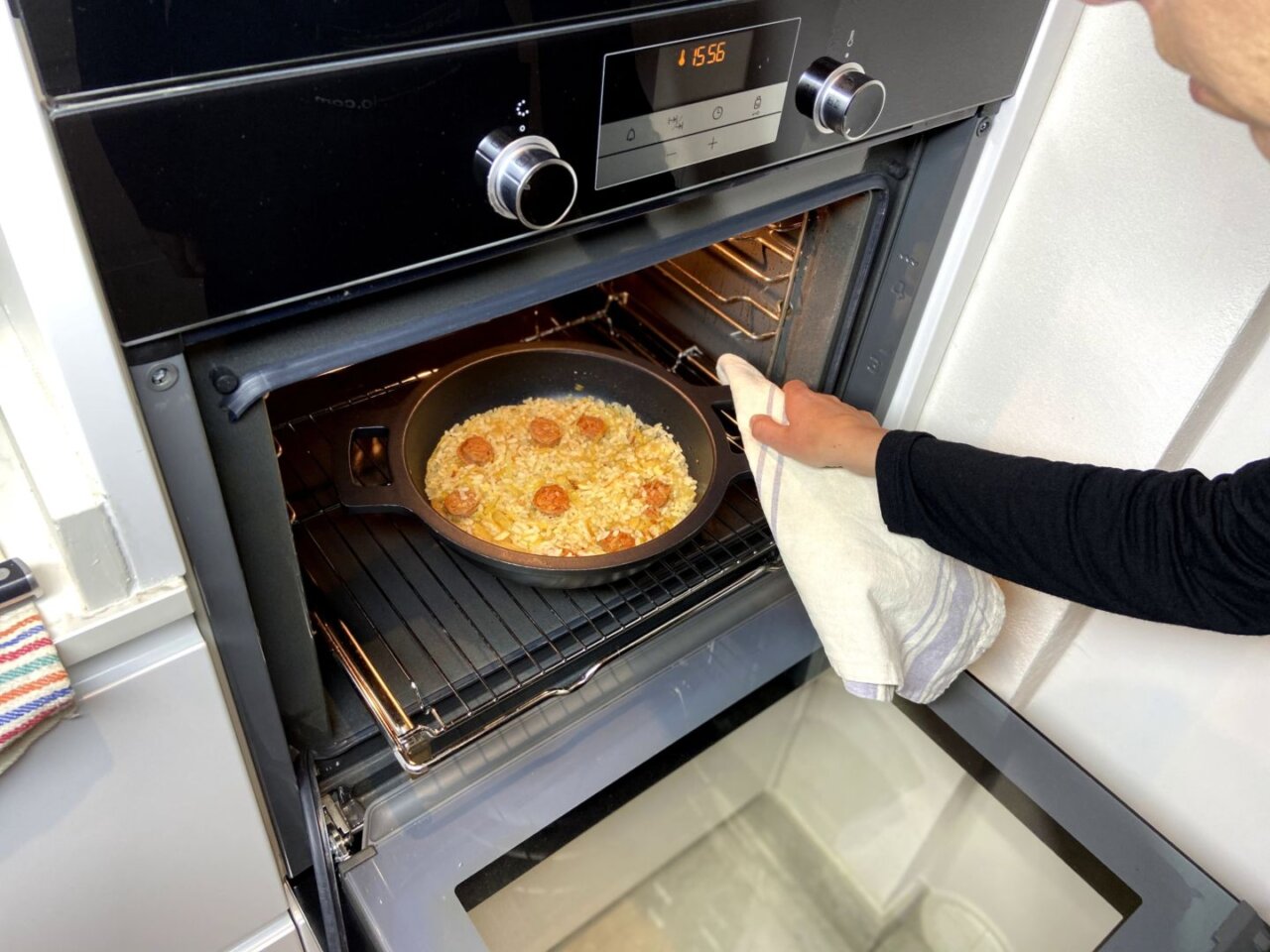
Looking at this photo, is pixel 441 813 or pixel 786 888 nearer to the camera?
pixel 441 813

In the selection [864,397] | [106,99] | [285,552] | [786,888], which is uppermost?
[106,99]

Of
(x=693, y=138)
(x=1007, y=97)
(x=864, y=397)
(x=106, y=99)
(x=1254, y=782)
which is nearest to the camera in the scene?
(x=106, y=99)

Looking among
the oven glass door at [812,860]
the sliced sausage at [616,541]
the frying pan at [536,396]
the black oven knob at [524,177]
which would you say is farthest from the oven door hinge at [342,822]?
the black oven knob at [524,177]

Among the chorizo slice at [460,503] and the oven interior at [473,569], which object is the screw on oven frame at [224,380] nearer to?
the oven interior at [473,569]

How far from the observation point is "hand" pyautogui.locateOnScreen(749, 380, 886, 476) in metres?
0.89

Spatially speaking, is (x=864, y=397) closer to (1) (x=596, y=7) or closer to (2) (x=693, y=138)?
(2) (x=693, y=138)

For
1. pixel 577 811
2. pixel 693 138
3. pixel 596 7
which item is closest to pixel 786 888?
pixel 577 811

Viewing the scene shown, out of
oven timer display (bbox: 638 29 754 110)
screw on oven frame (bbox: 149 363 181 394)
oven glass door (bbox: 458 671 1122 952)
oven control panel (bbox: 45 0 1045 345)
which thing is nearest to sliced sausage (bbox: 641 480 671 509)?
oven glass door (bbox: 458 671 1122 952)

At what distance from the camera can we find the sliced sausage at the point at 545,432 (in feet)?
3.79

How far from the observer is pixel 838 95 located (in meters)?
0.69

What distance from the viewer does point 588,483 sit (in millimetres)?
1140

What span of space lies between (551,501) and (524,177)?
1.84ft

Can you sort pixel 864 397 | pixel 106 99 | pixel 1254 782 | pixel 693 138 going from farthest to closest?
pixel 864 397 → pixel 1254 782 → pixel 693 138 → pixel 106 99

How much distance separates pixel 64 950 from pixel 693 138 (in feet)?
2.59
